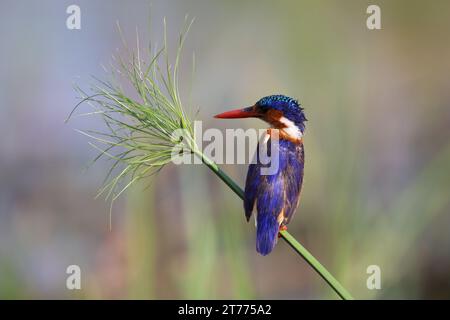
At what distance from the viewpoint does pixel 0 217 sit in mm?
2201

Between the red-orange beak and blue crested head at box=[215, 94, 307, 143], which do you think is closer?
the red-orange beak

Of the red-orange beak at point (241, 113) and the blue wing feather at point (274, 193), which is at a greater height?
the red-orange beak at point (241, 113)

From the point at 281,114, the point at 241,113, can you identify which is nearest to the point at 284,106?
the point at 281,114

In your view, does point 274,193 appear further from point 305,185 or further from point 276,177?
point 305,185

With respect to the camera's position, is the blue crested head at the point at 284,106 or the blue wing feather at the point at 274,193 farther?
the blue crested head at the point at 284,106

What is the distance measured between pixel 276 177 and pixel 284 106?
0.17 m

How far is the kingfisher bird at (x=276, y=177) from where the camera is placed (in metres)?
1.22

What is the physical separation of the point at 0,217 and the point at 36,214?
0.12 meters

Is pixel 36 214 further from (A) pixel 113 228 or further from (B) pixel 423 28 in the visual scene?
(B) pixel 423 28

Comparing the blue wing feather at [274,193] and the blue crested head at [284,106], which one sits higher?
the blue crested head at [284,106]

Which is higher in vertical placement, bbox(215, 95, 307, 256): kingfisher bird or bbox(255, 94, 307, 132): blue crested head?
bbox(255, 94, 307, 132): blue crested head

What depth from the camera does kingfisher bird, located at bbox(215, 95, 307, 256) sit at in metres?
1.22

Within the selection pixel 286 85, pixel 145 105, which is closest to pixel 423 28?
pixel 286 85

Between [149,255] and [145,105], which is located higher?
[145,105]
